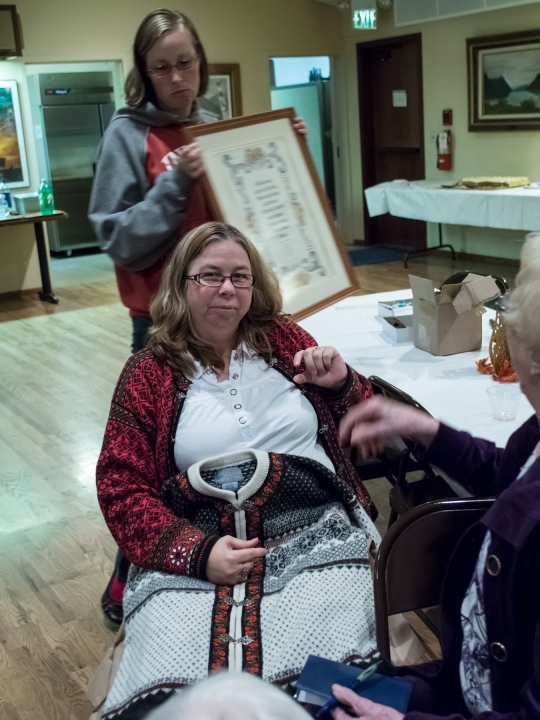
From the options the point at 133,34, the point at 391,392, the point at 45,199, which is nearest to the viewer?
the point at 391,392

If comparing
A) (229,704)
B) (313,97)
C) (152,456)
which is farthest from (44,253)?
(229,704)

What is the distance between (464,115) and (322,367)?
718 cm

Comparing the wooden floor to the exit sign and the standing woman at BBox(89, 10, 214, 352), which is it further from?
the exit sign

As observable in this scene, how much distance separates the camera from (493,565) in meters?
1.12

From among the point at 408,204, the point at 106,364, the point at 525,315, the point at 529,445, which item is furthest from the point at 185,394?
the point at 408,204

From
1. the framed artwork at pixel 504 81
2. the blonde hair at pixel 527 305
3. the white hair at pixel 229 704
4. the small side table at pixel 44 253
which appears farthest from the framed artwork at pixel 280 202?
the framed artwork at pixel 504 81

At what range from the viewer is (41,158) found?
32.8ft

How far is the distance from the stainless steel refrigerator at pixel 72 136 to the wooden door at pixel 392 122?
3248 mm

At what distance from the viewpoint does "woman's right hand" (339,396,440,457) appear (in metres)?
1.52

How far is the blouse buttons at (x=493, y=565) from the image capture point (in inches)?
43.6

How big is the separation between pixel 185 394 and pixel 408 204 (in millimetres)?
6642

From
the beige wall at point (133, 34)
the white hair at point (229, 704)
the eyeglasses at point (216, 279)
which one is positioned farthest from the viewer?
the beige wall at point (133, 34)

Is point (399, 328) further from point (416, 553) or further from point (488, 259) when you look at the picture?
point (488, 259)

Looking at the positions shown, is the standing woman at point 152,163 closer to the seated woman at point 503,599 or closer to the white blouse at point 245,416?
the white blouse at point 245,416
